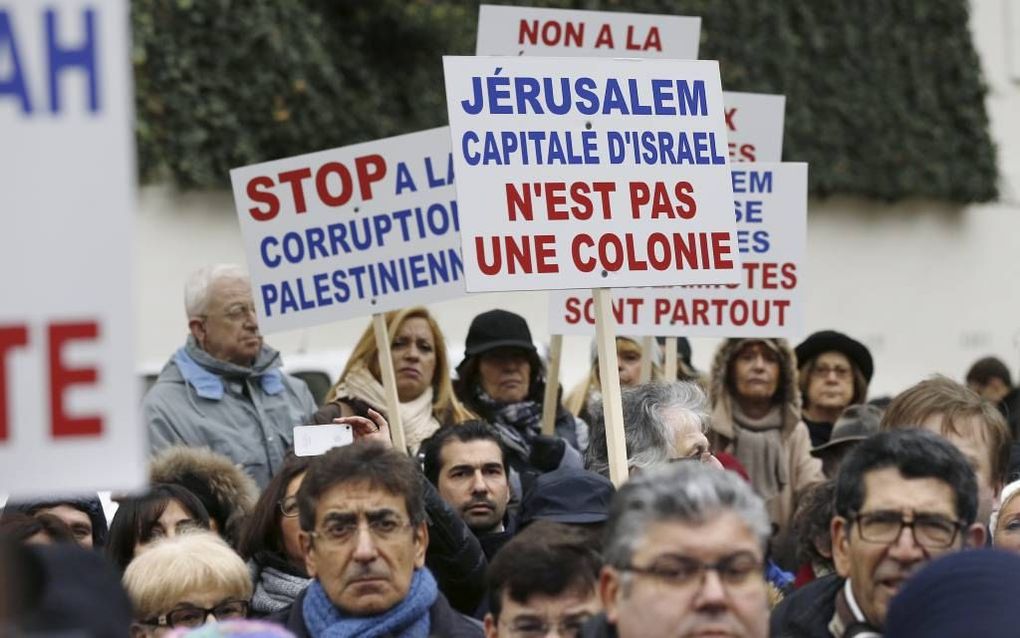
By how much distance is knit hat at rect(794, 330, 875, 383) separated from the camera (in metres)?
10.1

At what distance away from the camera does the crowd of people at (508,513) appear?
14.3 ft

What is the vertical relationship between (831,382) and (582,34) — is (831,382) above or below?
below

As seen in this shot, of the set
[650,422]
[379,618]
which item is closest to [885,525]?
[379,618]

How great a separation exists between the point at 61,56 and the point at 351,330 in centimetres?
1304

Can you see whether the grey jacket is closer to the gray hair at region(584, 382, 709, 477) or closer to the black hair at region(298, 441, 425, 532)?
the gray hair at region(584, 382, 709, 477)

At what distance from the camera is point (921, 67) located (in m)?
21.9

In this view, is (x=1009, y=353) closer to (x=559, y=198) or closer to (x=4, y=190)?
(x=559, y=198)

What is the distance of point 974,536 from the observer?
5270 millimetres

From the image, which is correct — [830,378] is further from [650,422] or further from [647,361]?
[650,422]

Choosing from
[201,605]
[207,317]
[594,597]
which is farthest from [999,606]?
[207,317]

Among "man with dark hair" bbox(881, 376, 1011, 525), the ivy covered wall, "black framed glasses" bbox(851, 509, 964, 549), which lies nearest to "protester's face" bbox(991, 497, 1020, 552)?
"man with dark hair" bbox(881, 376, 1011, 525)

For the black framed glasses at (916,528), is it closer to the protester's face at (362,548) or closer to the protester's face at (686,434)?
the protester's face at (362,548)

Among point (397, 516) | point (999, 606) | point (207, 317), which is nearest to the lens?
point (999, 606)

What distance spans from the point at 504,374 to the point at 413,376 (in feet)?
1.25
